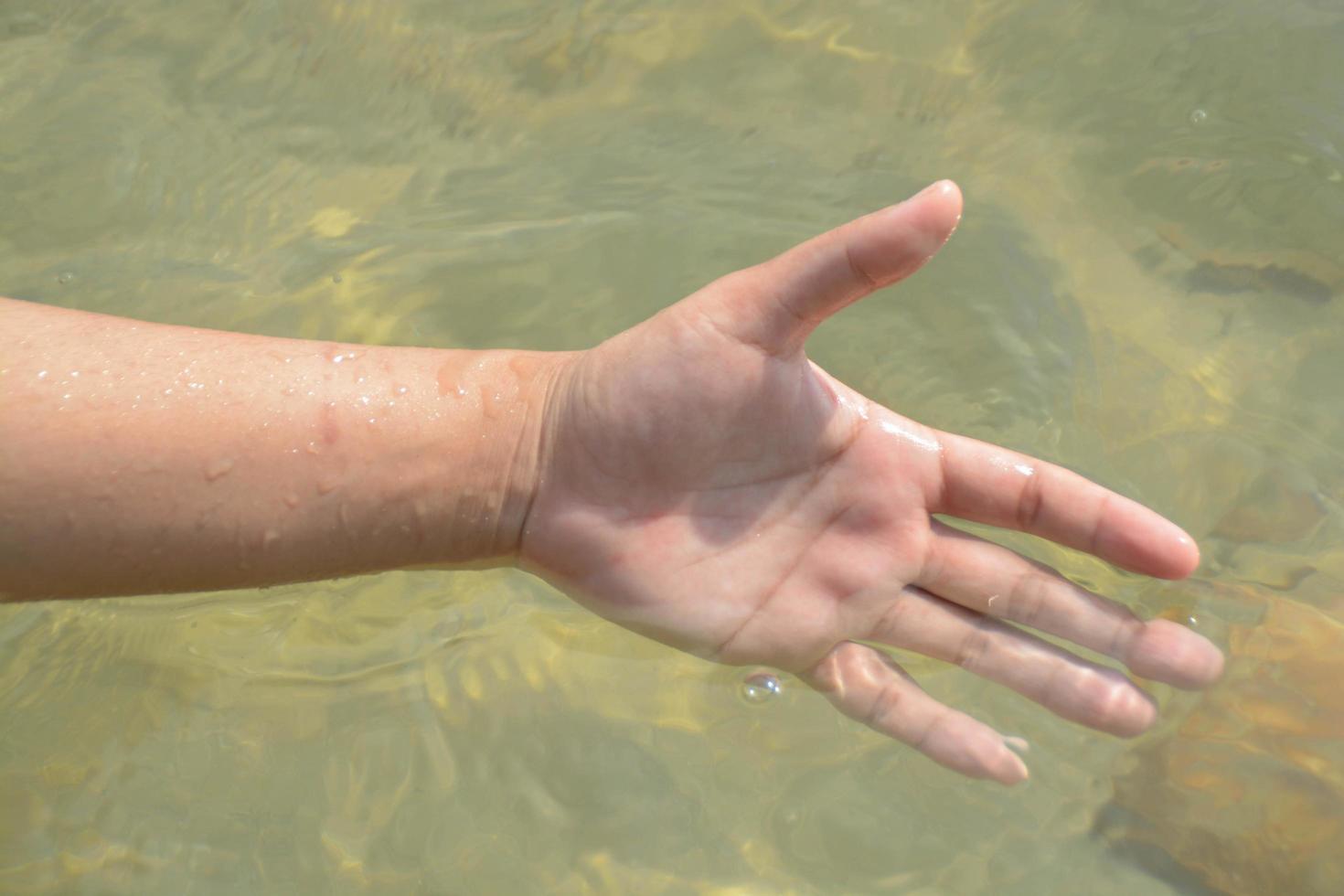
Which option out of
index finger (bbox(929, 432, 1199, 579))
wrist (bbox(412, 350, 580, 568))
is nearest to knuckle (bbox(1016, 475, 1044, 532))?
index finger (bbox(929, 432, 1199, 579))

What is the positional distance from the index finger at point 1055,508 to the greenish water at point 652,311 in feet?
1.07

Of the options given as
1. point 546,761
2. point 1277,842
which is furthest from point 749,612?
point 1277,842

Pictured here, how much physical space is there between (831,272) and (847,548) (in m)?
0.55

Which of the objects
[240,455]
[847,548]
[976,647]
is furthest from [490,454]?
[976,647]

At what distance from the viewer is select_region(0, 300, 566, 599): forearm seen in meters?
1.92

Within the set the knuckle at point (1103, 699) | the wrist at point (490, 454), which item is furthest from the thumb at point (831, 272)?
the knuckle at point (1103, 699)

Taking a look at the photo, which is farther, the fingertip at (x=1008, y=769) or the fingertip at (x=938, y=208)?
the fingertip at (x=1008, y=769)

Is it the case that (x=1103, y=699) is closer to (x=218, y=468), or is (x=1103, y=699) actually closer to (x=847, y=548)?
(x=847, y=548)

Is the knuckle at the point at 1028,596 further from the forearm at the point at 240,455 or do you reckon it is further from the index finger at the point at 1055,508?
the forearm at the point at 240,455

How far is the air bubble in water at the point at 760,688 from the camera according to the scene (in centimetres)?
220

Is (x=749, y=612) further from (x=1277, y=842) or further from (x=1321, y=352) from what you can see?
(x=1321, y=352)

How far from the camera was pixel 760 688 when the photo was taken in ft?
7.27

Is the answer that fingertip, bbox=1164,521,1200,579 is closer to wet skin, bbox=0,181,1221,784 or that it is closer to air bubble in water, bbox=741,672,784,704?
wet skin, bbox=0,181,1221,784

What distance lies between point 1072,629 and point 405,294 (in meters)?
1.72
